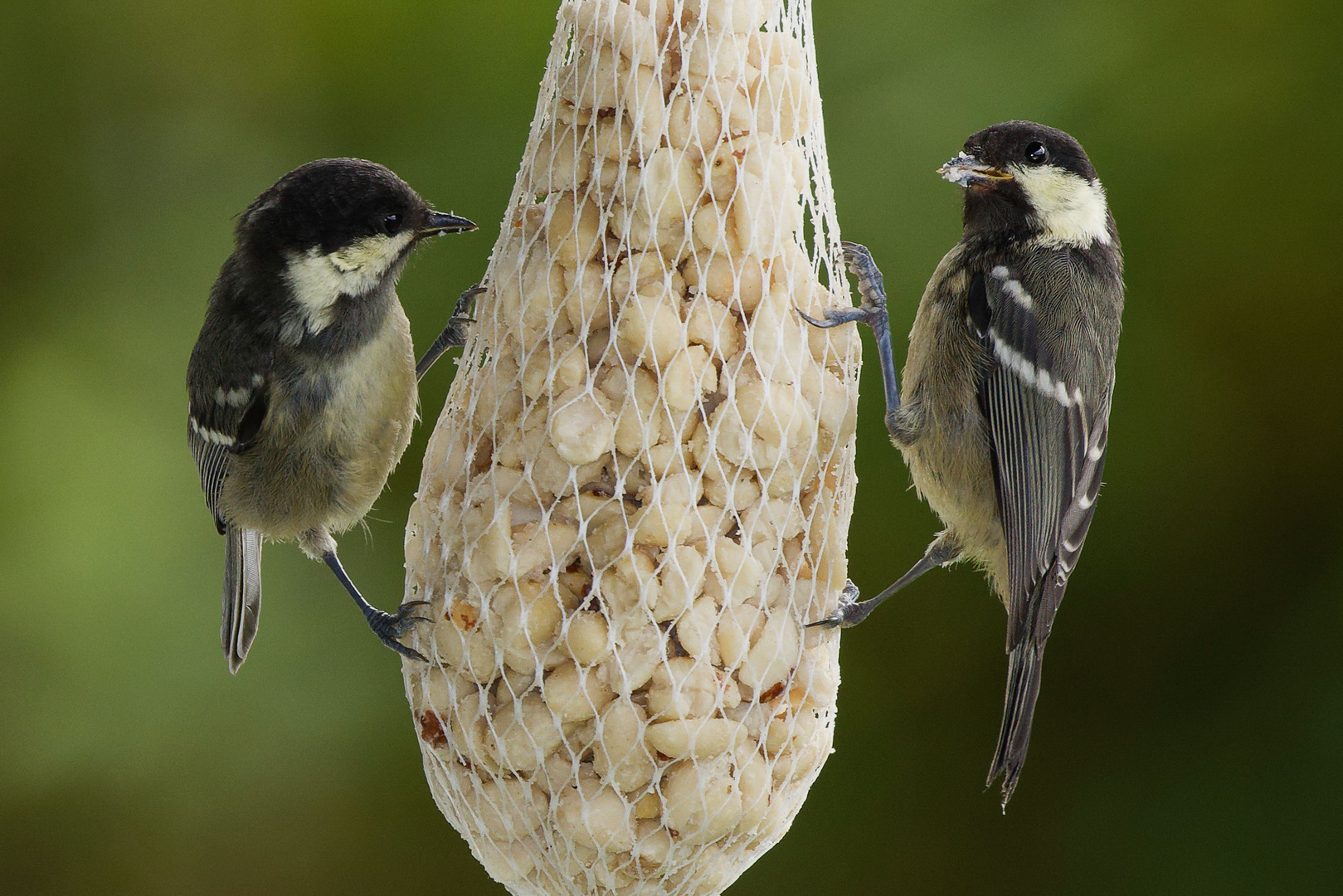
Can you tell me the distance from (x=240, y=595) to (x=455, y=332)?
593 mm

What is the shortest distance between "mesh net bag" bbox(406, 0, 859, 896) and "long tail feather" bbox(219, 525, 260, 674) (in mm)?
611

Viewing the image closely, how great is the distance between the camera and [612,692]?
4.16 ft

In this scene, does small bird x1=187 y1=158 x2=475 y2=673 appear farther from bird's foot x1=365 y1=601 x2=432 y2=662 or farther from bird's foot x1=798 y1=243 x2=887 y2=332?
bird's foot x1=798 y1=243 x2=887 y2=332

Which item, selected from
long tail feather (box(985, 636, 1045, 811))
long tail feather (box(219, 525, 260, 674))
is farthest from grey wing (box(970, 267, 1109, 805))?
long tail feather (box(219, 525, 260, 674))

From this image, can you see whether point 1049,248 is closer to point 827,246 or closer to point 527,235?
point 827,246

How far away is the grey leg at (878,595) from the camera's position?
1360mm

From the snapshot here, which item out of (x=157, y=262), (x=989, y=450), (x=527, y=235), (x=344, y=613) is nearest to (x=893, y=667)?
(x=989, y=450)

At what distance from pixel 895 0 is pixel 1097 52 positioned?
1.28ft

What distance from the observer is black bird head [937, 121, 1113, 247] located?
1.58 meters

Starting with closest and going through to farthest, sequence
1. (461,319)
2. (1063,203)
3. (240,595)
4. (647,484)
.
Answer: (647,484)
(461,319)
(1063,203)
(240,595)

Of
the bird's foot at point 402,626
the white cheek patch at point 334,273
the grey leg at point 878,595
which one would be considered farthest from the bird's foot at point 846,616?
the white cheek patch at point 334,273

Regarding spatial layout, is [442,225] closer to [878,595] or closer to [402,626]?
[402,626]

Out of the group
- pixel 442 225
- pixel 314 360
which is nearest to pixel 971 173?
pixel 442 225

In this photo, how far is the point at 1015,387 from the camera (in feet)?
5.29
